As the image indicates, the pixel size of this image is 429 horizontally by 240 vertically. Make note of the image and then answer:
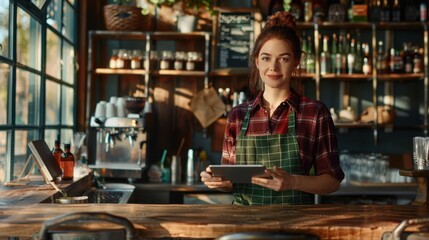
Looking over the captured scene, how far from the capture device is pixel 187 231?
1896 mm

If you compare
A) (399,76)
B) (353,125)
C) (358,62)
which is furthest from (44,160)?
(399,76)

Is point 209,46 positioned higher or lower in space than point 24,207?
higher

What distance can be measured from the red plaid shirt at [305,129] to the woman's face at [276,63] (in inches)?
4.8

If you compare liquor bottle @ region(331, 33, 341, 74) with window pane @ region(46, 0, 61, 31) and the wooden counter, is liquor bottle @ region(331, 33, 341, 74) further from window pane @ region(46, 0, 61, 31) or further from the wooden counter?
the wooden counter

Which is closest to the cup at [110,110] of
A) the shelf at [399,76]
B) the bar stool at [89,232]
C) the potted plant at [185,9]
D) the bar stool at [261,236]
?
the potted plant at [185,9]

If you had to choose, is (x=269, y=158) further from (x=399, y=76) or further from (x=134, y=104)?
(x=399, y=76)

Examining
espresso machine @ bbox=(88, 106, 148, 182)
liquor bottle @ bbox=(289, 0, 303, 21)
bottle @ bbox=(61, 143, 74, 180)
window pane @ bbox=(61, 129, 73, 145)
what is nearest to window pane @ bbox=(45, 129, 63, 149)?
window pane @ bbox=(61, 129, 73, 145)

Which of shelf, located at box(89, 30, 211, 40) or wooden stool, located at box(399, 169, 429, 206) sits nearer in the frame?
wooden stool, located at box(399, 169, 429, 206)

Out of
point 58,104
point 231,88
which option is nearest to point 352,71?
point 231,88

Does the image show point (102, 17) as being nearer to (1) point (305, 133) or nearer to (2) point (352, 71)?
(2) point (352, 71)

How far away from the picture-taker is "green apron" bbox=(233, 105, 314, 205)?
8.54 ft

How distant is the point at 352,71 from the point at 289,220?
11.2ft

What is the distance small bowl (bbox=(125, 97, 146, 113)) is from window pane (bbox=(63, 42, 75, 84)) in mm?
530

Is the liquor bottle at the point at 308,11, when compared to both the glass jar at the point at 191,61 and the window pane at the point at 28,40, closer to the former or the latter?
the glass jar at the point at 191,61
